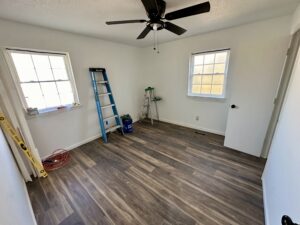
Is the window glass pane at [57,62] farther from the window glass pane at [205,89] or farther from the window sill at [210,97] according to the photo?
the window glass pane at [205,89]

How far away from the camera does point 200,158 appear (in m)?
2.36

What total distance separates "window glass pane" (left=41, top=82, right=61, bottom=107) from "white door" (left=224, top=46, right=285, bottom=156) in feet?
11.0

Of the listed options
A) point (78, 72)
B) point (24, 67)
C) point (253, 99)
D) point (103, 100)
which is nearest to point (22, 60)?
point (24, 67)

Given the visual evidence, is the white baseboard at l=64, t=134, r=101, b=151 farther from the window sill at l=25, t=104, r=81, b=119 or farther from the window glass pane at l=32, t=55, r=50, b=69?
the window glass pane at l=32, t=55, r=50, b=69

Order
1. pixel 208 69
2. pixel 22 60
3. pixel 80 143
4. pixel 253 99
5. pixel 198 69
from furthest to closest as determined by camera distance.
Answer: pixel 198 69 < pixel 208 69 < pixel 80 143 < pixel 253 99 < pixel 22 60

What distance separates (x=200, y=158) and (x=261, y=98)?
4.71 ft

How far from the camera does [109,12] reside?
1.75m

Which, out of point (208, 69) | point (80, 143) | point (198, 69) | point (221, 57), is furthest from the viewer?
point (198, 69)

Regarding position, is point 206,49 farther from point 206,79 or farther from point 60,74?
point 60,74

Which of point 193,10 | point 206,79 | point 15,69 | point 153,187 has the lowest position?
point 153,187

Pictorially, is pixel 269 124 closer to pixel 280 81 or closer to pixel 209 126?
pixel 280 81

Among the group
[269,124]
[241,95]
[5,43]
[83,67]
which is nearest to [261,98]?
[241,95]

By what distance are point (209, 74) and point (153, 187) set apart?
269cm

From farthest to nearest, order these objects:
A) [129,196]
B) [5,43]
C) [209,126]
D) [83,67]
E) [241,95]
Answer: [209,126], [83,67], [241,95], [5,43], [129,196]
